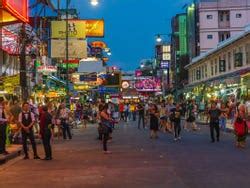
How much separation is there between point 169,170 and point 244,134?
804 cm

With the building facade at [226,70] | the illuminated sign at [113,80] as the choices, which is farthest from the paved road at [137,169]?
the illuminated sign at [113,80]

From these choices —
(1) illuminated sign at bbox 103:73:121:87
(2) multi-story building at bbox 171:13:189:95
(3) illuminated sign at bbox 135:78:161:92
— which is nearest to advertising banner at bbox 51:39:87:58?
(1) illuminated sign at bbox 103:73:121:87

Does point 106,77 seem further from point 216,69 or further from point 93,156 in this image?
point 93,156

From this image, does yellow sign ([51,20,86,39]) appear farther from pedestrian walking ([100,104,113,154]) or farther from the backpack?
the backpack

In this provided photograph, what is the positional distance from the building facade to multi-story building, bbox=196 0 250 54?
8.24 m

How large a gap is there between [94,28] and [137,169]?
26.8 metres

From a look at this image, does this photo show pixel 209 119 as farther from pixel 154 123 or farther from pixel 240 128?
pixel 240 128

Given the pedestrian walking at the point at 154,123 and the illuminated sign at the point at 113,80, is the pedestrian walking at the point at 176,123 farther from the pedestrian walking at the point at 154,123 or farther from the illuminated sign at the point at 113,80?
the illuminated sign at the point at 113,80

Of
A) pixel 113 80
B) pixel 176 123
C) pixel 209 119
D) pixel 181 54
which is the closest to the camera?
pixel 176 123

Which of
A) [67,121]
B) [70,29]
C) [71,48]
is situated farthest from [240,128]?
[70,29]

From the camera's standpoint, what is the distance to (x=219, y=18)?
7850 cm

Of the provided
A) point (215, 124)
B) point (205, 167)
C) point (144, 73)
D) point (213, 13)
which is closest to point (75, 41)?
point (215, 124)

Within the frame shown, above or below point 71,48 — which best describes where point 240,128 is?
below

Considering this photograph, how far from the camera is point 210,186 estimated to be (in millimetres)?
11922
